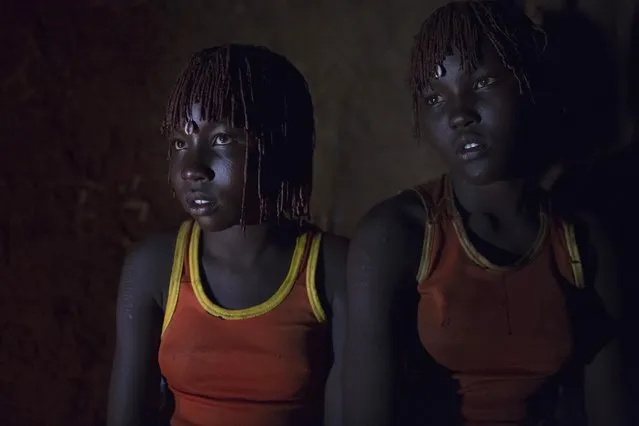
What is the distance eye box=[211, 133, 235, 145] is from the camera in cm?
103

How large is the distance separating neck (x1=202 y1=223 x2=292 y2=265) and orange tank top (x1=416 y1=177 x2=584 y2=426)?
0.21m

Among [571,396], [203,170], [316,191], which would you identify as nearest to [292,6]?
[316,191]

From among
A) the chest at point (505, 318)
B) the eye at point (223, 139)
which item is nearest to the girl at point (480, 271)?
the chest at point (505, 318)

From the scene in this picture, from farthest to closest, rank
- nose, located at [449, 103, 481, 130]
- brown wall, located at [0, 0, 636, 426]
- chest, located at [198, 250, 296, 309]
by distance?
brown wall, located at [0, 0, 636, 426], chest, located at [198, 250, 296, 309], nose, located at [449, 103, 481, 130]

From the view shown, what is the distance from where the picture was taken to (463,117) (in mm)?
970

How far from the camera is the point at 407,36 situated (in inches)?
50.4

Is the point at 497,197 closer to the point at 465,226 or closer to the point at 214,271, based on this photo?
the point at 465,226

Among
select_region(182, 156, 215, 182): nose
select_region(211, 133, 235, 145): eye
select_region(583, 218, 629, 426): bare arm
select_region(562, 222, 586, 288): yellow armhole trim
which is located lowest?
select_region(583, 218, 629, 426): bare arm

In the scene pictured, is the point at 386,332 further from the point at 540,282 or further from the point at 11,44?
the point at 11,44

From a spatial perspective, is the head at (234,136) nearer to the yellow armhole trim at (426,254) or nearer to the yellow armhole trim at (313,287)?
the yellow armhole trim at (313,287)

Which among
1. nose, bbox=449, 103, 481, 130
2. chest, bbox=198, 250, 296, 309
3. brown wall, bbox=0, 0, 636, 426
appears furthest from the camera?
brown wall, bbox=0, 0, 636, 426

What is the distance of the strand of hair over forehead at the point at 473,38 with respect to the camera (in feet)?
3.24

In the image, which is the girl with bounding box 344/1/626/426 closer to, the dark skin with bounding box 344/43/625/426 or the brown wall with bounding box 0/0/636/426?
the dark skin with bounding box 344/43/625/426

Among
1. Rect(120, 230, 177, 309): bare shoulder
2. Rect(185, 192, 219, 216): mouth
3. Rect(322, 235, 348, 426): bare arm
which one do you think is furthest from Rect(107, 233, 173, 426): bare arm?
Rect(322, 235, 348, 426): bare arm
